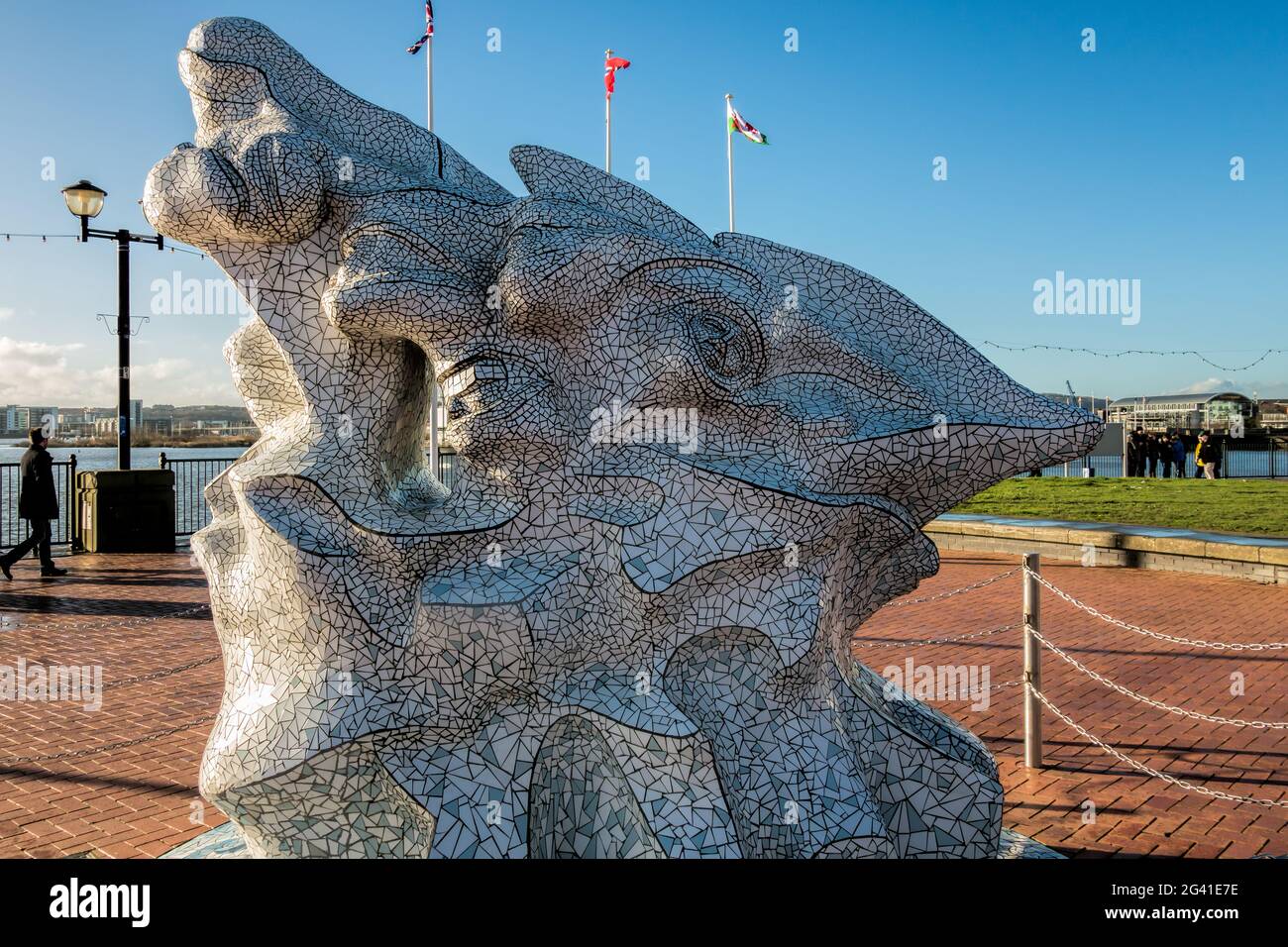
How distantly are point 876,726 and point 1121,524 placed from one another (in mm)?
13558

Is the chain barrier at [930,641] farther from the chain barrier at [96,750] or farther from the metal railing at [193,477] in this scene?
the metal railing at [193,477]

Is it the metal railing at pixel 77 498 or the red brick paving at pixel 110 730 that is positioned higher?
the metal railing at pixel 77 498

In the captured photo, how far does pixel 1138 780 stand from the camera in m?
5.88

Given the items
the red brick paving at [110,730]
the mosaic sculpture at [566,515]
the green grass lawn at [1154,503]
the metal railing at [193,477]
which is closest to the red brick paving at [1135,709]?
the mosaic sculpture at [566,515]

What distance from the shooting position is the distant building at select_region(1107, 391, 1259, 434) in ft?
174

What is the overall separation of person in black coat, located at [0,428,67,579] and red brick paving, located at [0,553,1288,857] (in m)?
0.98

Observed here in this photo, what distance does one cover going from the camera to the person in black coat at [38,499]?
44.0ft

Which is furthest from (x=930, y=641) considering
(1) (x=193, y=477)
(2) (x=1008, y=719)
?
(1) (x=193, y=477)

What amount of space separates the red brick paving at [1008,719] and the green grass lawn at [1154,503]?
14.0 feet

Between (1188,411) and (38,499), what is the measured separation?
6155cm

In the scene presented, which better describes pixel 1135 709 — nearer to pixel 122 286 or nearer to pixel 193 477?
pixel 122 286

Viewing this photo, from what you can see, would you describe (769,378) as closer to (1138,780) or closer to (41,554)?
(1138,780)

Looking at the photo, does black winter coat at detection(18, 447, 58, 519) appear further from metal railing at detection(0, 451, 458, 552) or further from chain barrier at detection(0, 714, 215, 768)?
chain barrier at detection(0, 714, 215, 768)
